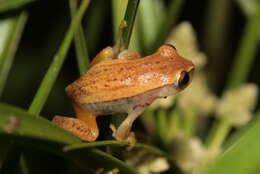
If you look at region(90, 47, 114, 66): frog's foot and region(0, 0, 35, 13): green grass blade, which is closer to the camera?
region(0, 0, 35, 13): green grass blade

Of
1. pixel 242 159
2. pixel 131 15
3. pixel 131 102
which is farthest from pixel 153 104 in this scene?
pixel 242 159

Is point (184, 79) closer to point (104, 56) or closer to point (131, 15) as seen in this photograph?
point (104, 56)

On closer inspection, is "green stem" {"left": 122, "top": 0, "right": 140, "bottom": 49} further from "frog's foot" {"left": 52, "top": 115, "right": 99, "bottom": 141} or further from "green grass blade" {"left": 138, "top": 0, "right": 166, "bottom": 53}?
"green grass blade" {"left": 138, "top": 0, "right": 166, "bottom": 53}

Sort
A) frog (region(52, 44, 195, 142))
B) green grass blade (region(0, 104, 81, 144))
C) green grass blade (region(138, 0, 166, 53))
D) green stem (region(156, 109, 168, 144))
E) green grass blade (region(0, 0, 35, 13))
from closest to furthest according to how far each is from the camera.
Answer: green grass blade (region(0, 104, 81, 144)), green grass blade (region(0, 0, 35, 13)), frog (region(52, 44, 195, 142)), green stem (region(156, 109, 168, 144)), green grass blade (region(138, 0, 166, 53))

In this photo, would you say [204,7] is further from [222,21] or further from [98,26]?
[98,26]

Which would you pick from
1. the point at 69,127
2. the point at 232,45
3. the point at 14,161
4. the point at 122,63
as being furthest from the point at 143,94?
the point at 232,45

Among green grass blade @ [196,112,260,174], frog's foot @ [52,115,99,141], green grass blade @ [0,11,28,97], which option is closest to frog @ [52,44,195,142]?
frog's foot @ [52,115,99,141]
